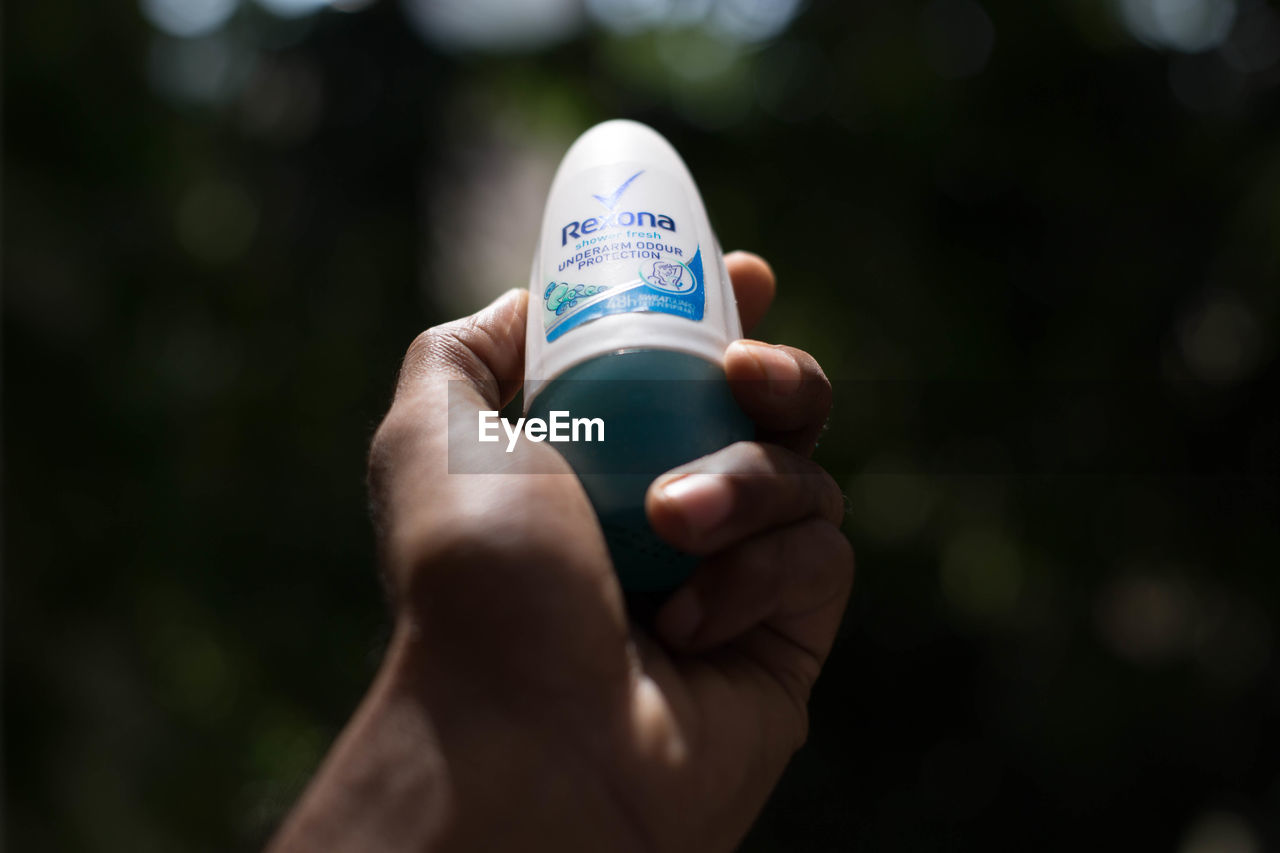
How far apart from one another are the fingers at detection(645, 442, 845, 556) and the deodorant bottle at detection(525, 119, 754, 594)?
3 centimetres

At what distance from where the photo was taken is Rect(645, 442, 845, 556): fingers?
547 mm

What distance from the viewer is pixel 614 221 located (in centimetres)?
67

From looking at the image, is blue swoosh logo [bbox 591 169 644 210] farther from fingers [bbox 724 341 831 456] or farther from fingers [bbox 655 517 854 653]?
fingers [bbox 655 517 854 653]

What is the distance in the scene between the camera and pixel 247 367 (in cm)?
178

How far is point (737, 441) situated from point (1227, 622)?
141 cm

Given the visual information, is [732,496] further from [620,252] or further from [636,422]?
[620,252]

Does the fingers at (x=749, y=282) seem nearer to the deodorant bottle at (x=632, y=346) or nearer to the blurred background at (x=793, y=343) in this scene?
the deodorant bottle at (x=632, y=346)

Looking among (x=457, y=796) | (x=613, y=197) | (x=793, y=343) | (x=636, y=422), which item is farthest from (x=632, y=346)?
(x=793, y=343)

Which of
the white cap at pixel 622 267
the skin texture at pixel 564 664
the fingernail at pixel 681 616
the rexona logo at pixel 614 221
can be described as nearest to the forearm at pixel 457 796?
the skin texture at pixel 564 664

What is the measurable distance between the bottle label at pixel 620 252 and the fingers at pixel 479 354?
97mm

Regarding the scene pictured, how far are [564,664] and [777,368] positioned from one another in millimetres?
264

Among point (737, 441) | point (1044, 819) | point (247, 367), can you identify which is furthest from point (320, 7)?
point (1044, 819)

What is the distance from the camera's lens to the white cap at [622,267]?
60cm

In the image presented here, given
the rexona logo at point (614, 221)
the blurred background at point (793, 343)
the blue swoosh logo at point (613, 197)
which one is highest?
the blue swoosh logo at point (613, 197)
